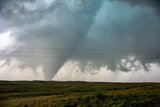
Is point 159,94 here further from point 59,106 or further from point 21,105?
point 21,105

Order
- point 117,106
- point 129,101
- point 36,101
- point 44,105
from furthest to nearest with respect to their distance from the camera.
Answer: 1. point 36,101
2. point 44,105
3. point 129,101
4. point 117,106

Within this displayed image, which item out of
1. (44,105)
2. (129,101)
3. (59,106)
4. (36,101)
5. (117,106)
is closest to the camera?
(117,106)

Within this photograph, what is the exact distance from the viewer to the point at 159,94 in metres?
65.3

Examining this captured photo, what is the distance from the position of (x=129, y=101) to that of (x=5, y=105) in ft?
100

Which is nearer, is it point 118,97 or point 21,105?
point 118,97

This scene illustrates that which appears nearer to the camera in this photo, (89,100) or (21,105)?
(89,100)

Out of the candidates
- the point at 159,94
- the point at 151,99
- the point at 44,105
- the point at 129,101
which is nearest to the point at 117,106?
the point at 129,101

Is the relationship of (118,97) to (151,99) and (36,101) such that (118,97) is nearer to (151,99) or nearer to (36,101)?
(151,99)

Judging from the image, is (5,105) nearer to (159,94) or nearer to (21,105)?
(21,105)

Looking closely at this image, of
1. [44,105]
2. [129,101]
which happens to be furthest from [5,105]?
[129,101]

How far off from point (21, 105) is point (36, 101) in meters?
3.24

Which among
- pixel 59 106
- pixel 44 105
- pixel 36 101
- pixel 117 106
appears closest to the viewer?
pixel 117 106

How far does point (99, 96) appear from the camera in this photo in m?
65.3

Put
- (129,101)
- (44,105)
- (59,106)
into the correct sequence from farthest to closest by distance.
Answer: (44,105) < (59,106) < (129,101)
